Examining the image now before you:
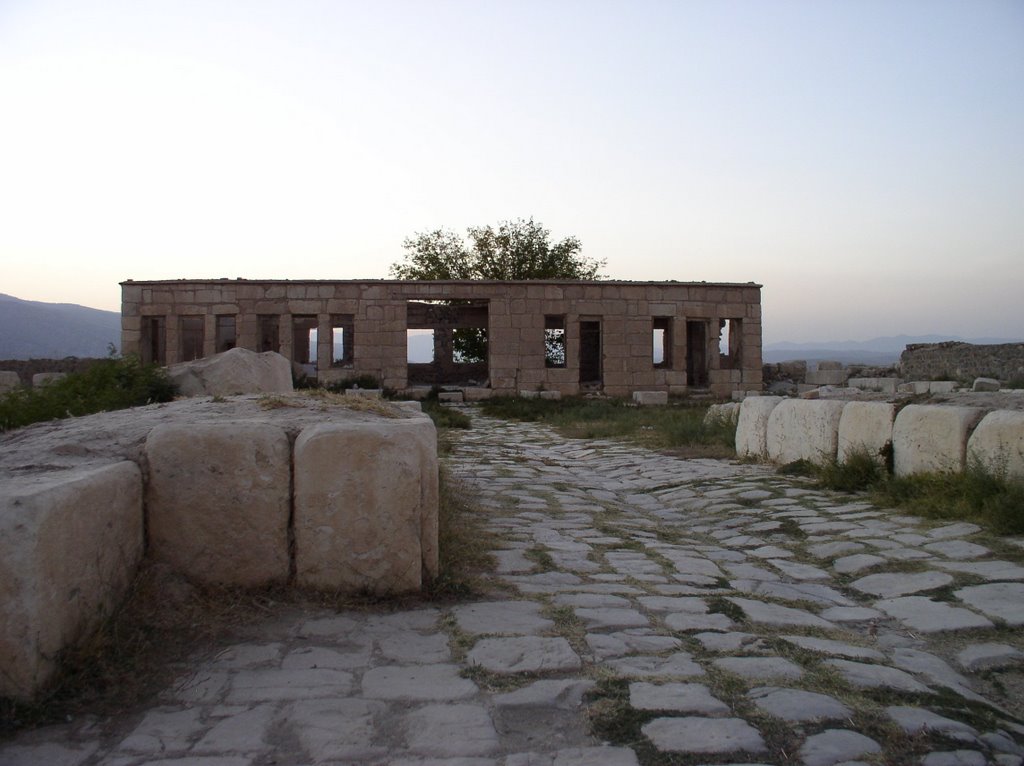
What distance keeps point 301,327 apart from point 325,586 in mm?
26550

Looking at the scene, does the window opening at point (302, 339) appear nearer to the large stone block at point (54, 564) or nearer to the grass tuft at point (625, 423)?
the grass tuft at point (625, 423)

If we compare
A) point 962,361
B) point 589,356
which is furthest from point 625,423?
point 962,361

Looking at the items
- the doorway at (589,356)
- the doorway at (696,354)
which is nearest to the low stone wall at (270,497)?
the doorway at (696,354)

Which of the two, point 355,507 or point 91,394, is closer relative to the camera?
point 355,507

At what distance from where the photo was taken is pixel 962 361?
24109 millimetres

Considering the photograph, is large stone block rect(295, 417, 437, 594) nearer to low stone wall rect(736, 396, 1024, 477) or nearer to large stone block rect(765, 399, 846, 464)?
low stone wall rect(736, 396, 1024, 477)

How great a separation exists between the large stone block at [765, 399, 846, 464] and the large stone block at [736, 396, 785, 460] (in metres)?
0.12

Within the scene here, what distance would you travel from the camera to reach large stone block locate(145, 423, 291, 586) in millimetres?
3512

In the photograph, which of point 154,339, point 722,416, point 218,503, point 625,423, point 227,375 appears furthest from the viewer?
point 154,339

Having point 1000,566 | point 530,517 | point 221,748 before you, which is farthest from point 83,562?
point 1000,566

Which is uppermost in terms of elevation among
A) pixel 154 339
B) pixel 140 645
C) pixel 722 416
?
pixel 154 339

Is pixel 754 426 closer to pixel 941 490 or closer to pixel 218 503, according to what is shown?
pixel 941 490

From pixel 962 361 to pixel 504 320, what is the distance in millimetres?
13719

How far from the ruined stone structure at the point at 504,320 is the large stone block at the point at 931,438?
53.4 ft
